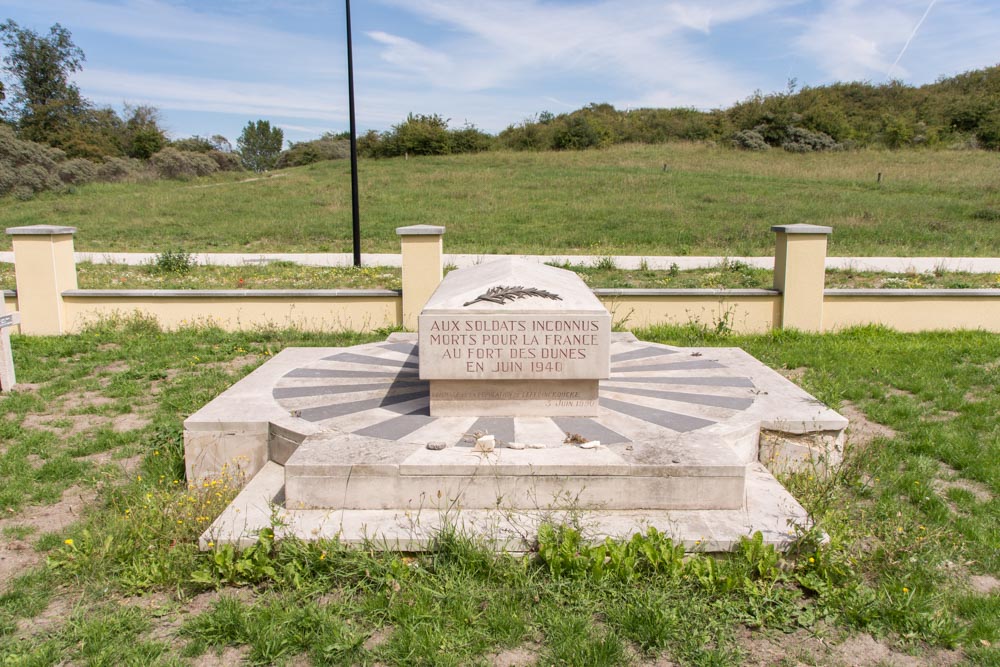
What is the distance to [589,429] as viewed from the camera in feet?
17.3

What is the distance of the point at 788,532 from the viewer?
4.11 metres

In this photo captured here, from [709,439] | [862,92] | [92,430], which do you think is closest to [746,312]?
[709,439]

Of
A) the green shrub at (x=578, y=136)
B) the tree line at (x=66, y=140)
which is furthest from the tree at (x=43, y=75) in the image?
the green shrub at (x=578, y=136)

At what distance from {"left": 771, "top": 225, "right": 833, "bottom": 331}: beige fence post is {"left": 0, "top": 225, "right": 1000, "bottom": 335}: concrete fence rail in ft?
0.04

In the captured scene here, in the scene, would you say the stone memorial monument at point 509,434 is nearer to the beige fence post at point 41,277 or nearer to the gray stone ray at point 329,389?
the gray stone ray at point 329,389

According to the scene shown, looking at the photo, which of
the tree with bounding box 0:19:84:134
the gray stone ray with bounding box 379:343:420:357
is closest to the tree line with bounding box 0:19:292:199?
the tree with bounding box 0:19:84:134

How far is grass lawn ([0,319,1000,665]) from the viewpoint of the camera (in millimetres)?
3381

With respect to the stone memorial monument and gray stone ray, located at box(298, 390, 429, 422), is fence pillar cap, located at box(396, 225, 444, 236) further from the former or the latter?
gray stone ray, located at box(298, 390, 429, 422)

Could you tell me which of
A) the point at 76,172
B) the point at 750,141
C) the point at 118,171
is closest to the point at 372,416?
the point at 76,172

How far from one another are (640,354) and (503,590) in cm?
438

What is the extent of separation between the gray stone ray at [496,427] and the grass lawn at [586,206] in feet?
43.3

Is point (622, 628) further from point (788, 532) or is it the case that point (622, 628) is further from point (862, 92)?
point (862, 92)

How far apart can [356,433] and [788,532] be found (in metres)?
2.74

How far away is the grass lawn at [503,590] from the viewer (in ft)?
11.1
